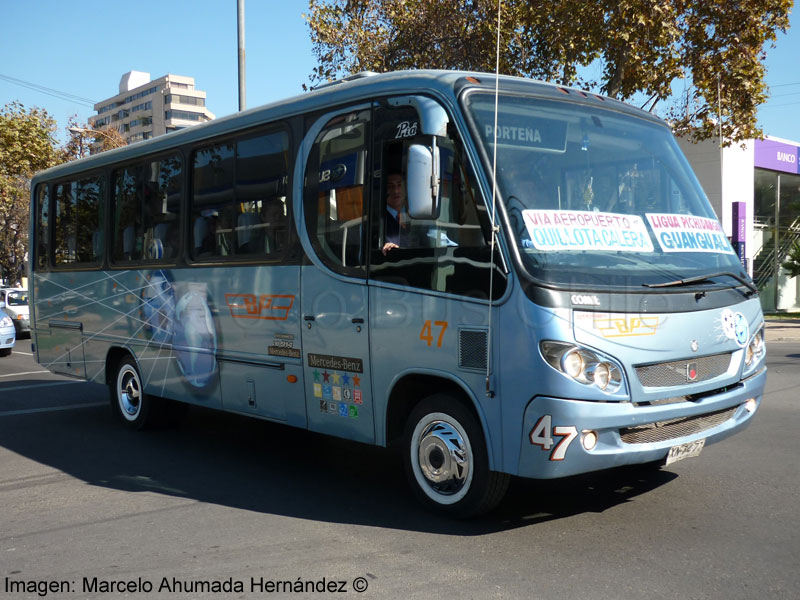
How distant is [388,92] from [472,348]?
6.24ft

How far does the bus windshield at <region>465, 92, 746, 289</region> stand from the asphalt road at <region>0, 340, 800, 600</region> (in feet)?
5.06

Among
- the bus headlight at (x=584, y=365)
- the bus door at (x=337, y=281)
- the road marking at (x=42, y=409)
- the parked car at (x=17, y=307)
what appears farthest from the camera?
the parked car at (x=17, y=307)

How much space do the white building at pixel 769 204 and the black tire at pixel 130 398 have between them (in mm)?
24510

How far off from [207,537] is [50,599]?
1.07 metres

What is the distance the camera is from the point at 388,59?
1973 centimetres

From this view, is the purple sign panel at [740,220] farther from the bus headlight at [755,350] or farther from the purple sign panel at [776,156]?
the bus headlight at [755,350]

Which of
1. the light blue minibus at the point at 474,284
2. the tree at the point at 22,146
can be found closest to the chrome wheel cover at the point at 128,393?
the light blue minibus at the point at 474,284

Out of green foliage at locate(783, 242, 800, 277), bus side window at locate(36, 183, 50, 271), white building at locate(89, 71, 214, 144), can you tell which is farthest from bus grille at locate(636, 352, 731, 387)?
white building at locate(89, 71, 214, 144)

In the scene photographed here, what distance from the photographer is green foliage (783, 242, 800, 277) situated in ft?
107

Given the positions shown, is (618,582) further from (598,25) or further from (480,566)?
(598,25)

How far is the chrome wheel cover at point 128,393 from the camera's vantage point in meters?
9.04

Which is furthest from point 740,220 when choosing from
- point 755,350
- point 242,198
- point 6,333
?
point 6,333

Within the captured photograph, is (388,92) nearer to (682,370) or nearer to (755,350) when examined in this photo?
(682,370)

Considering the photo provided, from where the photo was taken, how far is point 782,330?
937 inches
